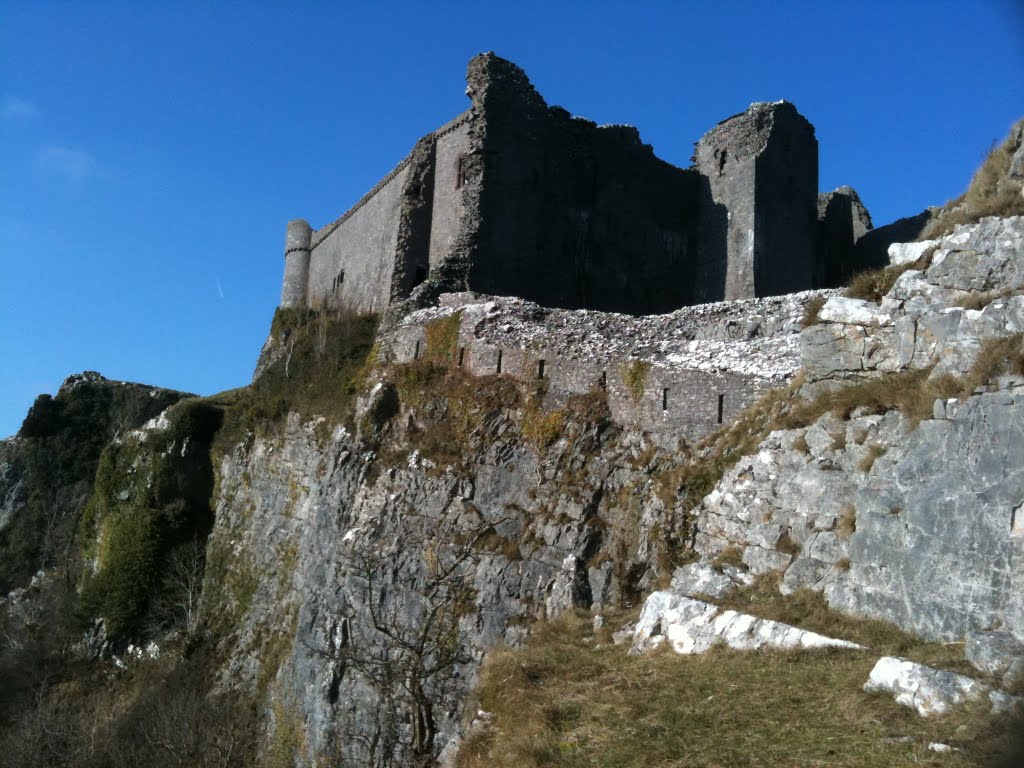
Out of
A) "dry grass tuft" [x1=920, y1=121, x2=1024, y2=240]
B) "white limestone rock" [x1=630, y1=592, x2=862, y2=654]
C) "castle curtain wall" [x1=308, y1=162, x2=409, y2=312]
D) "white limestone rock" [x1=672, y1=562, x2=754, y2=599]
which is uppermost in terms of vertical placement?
"castle curtain wall" [x1=308, y1=162, x2=409, y2=312]

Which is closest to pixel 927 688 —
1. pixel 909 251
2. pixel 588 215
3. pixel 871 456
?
pixel 871 456

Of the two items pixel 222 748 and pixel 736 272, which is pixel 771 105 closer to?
pixel 736 272

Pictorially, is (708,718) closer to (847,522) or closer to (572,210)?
(847,522)

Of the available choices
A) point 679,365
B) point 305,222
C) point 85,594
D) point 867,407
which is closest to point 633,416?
point 679,365

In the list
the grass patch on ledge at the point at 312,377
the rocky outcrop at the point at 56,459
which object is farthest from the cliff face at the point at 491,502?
the rocky outcrop at the point at 56,459

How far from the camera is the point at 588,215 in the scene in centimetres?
2770

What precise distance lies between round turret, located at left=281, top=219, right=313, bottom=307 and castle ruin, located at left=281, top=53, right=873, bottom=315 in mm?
6128

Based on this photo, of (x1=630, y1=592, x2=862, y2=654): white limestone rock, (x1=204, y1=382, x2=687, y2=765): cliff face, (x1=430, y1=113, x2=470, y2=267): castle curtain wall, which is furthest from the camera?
(x1=430, y1=113, x2=470, y2=267): castle curtain wall

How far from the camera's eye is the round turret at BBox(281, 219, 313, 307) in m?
37.2

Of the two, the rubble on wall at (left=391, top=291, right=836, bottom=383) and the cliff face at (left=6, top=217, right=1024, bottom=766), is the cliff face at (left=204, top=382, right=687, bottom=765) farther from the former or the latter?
the rubble on wall at (left=391, top=291, right=836, bottom=383)

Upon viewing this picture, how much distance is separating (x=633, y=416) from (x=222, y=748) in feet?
37.8

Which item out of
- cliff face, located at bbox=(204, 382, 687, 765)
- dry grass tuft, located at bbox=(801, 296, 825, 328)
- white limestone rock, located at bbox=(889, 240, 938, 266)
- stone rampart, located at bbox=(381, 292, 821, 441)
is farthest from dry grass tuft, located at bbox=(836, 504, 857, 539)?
stone rampart, located at bbox=(381, 292, 821, 441)

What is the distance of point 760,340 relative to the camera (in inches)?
642

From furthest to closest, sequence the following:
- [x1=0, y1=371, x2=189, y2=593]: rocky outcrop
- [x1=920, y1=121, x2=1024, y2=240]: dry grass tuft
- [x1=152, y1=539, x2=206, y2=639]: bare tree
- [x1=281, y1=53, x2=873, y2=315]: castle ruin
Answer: [x1=0, y1=371, x2=189, y2=593]: rocky outcrop, [x1=152, y1=539, x2=206, y2=639]: bare tree, [x1=281, y1=53, x2=873, y2=315]: castle ruin, [x1=920, y1=121, x2=1024, y2=240]: dry grass tuft
